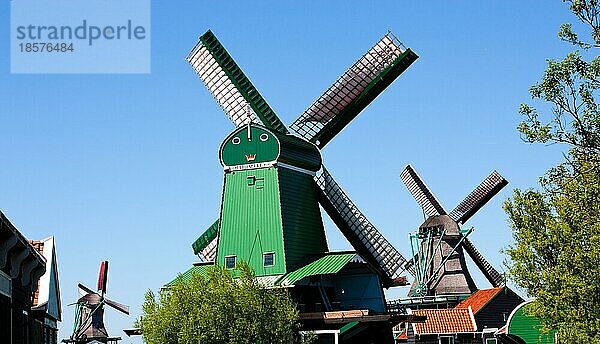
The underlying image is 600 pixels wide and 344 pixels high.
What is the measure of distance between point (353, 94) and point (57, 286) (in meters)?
16.1

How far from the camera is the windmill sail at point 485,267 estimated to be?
56.3 meters

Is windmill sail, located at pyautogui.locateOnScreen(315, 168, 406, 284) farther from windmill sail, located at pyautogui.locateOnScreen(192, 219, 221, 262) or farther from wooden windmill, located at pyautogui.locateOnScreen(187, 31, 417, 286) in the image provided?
windmill sail, located at pyautogui.locateOnScreen(192, 219, 221, 262)

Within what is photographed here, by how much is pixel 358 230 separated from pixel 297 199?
3330mm

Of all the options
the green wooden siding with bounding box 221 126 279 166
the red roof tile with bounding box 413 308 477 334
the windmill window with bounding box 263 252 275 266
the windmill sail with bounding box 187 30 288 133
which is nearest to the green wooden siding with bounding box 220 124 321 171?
the green wooden siding with bounding box 221 126 279 166

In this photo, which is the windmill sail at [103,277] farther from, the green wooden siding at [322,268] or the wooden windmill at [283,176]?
the green wooden siding at [322,268]

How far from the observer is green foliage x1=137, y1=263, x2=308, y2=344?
31.2 meters

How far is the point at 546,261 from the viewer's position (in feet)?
70.7

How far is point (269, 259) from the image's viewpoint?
35.9 m

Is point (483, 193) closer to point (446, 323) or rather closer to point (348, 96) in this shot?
point (446, 323)

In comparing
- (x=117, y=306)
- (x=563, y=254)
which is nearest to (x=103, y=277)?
(x=117, y=306)

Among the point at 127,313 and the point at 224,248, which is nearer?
the point at 224,248

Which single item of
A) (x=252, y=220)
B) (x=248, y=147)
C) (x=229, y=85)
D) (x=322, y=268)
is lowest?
(x=322, y=268)

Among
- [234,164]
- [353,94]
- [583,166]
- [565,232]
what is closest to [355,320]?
[234,164]

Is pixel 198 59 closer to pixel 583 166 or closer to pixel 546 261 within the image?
pixel 546 261
